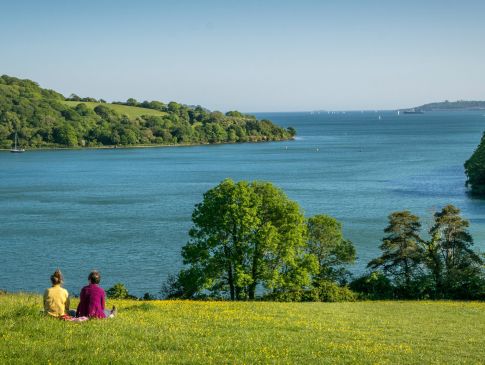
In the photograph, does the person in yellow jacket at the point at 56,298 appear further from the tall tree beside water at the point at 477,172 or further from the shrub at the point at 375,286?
the tall tree beside water at the point at 477,172

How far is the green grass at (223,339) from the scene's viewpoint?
38.4 feet

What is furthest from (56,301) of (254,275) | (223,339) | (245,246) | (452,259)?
(452,259)

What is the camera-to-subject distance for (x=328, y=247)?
1604 inches

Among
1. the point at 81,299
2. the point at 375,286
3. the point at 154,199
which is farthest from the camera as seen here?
the point at 154,199

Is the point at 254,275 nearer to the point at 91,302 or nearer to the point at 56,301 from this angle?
the point at 91,302

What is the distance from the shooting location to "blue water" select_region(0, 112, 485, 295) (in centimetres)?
4847

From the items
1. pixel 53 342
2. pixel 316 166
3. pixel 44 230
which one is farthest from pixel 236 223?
pixel 316 166

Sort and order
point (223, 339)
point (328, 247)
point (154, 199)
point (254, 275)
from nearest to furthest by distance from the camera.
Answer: point (223, 339)
point (254, 275)
point (328, 247)
point (154, 199)

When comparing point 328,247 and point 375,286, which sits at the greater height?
point 328,247

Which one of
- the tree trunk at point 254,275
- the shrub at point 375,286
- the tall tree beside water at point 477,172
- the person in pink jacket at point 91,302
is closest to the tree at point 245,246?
the tree trunk at point 254,275

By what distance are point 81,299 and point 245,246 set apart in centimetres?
2308

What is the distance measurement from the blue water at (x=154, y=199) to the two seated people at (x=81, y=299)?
85.5 feet

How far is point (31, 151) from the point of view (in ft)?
625

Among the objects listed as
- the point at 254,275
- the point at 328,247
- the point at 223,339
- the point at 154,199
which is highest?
the point at 223,339
